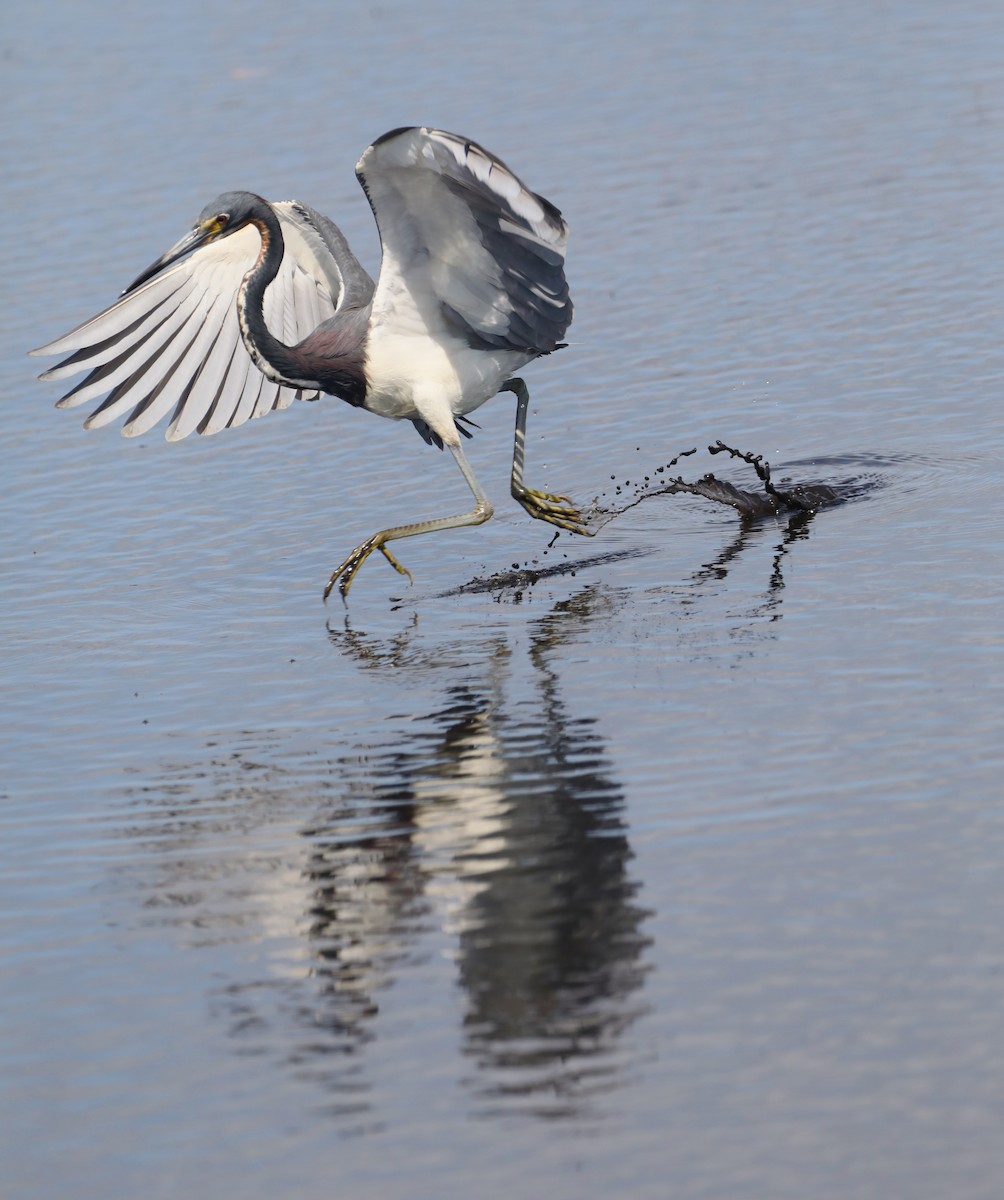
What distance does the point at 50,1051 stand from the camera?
6312mm

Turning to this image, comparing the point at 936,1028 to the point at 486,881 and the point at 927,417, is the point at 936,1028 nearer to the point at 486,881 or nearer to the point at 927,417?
the point at 486,881

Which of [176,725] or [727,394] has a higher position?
[727,394]

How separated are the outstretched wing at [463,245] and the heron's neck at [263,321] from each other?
54 cm

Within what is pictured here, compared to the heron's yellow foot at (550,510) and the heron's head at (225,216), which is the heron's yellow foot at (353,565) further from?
the heron's head at (225,216)

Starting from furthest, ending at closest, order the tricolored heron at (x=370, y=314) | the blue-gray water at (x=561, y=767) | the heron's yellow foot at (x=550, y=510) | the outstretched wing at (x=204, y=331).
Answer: the outstretched wing at (x=204, y=331) < the heron's yellow foot at (x=550, y=510) < the tricolored heron at (x=370, y=314) < the blue-gray water at (x=561, y=767)

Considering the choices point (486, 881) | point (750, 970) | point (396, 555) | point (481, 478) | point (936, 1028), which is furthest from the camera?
point (481, 478)


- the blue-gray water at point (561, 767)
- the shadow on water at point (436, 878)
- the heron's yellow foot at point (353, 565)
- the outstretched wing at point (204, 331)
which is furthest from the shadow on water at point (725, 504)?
the outstretched wing at point (204, 331)

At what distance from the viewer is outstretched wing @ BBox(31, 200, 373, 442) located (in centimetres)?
1145

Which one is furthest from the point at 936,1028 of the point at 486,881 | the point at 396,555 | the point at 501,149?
the point at 501,149

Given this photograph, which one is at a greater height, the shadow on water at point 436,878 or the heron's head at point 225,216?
the heron's head at point 225,216

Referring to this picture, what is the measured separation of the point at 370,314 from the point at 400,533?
112cm

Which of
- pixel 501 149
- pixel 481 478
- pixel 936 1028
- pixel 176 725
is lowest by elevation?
pixel 936 1028

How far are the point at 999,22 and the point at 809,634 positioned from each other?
1926 cm

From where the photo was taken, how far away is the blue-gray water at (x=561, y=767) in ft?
18.5
